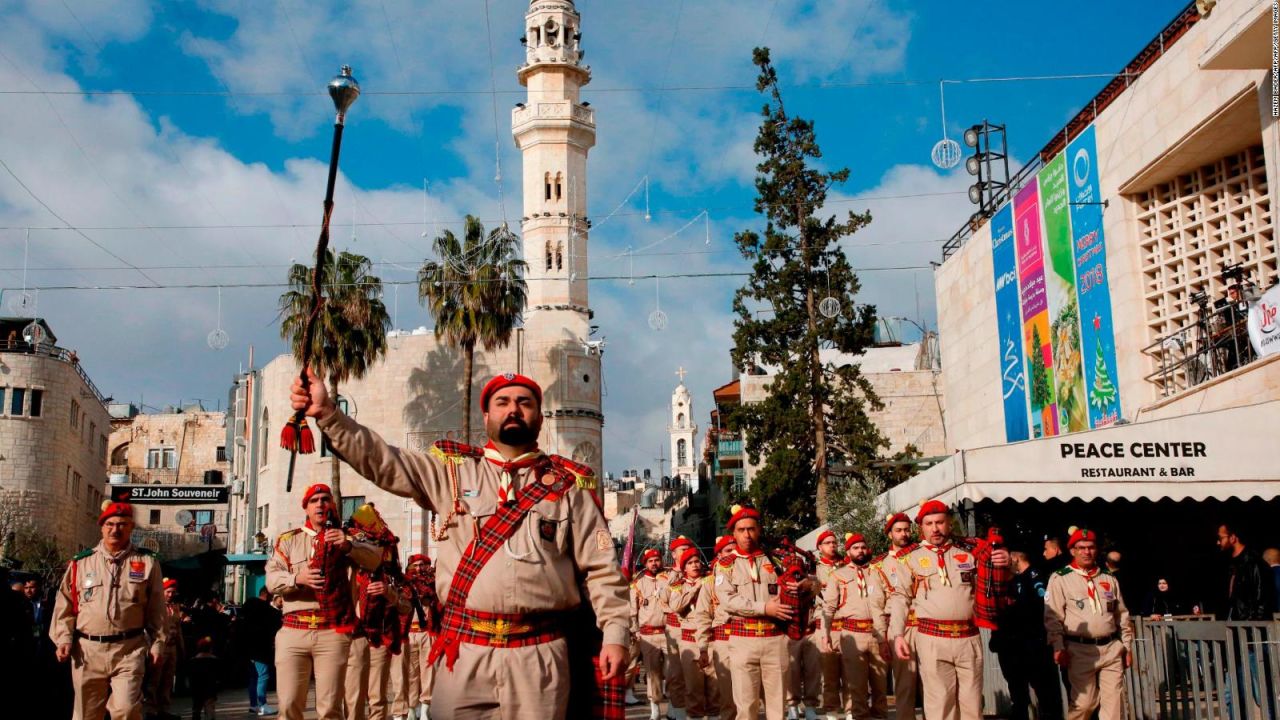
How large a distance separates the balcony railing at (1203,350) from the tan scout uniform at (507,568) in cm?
1711

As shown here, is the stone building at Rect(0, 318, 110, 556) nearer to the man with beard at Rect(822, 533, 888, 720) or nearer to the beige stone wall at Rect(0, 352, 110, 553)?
the beige stone wall at Rect(0, 352, 110, 553)

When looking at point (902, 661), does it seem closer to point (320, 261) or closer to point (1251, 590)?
point (1251, 590)

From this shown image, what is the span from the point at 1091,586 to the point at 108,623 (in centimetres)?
847

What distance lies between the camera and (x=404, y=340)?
57.5 metres

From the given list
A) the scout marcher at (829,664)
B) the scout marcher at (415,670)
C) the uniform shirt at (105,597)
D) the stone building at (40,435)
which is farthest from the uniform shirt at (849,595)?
the stone building at (40,435)

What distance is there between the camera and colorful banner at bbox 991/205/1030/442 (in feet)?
94.5

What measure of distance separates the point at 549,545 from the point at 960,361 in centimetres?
2953

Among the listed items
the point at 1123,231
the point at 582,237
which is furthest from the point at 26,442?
the point at 1123,231

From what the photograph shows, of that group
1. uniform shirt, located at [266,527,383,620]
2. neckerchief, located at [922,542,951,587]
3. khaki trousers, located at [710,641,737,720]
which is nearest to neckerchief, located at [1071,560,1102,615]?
neckerchief, located at [922,542,951,587]

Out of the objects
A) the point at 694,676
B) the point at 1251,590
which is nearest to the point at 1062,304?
the point at 1251,590

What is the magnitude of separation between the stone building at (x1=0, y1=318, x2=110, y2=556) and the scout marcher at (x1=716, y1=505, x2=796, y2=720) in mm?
40188

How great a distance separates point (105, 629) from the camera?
10.2 metres

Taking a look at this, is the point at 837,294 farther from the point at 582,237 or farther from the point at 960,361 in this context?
the point at 582,237

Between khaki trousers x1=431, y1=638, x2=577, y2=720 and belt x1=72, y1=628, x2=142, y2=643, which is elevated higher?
belt x1=72, y1=628, x2=142, y2=643
